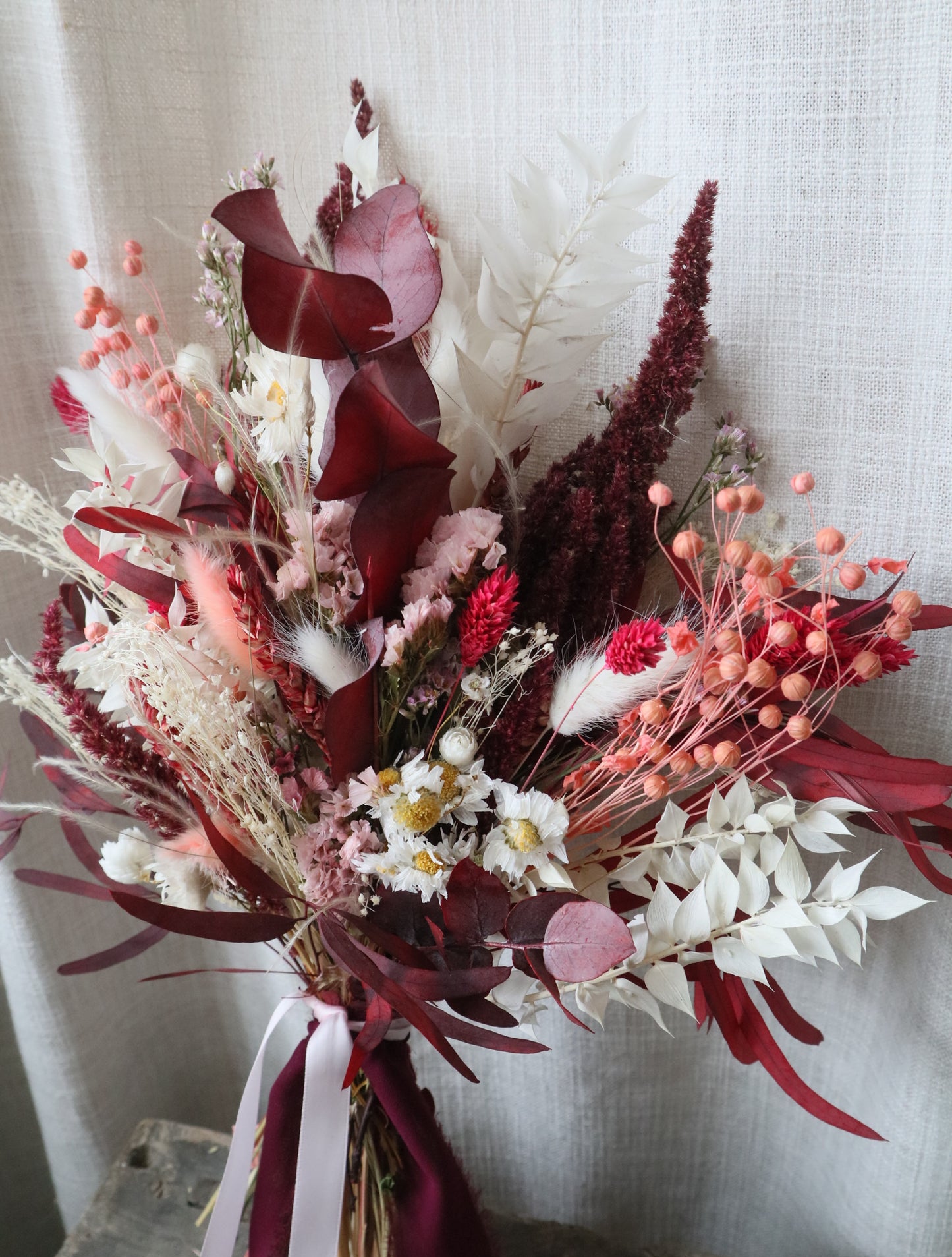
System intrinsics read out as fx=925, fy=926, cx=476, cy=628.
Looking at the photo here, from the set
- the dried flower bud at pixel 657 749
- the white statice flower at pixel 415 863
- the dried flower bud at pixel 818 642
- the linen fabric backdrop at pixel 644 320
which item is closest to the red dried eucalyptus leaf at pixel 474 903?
the white statice flower at pixel 415 863

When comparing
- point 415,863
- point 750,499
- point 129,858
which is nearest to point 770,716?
point 750,499

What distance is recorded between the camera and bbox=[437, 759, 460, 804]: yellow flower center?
55 centimetres

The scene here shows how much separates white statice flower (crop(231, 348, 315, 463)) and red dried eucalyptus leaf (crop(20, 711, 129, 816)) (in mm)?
297

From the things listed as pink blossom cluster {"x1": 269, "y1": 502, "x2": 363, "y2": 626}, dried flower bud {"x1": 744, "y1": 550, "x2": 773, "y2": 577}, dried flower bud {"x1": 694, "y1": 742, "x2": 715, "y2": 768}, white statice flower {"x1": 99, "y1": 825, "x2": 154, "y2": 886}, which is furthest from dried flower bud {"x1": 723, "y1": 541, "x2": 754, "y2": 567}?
white statice flower {"x1": 99, "y1": 825, "x2": 154, "y2": 886}

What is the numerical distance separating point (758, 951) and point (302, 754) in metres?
0.32

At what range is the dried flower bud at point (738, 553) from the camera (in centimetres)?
49

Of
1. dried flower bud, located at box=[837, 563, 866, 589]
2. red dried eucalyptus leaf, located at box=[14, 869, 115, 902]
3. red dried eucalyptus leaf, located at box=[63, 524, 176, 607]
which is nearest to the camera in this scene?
dried flower bud, located at box=[837, 563, 866, 589]

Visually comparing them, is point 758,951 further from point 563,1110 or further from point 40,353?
point 40,353

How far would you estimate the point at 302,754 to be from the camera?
644 mm

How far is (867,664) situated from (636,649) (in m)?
0.13

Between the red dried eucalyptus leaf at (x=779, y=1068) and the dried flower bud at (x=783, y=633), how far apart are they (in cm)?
26

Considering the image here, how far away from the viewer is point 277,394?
582 mm

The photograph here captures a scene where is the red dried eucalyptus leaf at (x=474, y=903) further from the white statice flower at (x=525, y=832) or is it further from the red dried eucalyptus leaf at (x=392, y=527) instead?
the red dried eucalyptus leaf at (x=392, y=527)

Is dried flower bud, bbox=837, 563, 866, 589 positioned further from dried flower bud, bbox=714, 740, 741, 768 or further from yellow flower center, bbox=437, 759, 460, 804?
yellow flower center, bbox=437, 759, 460, 804
